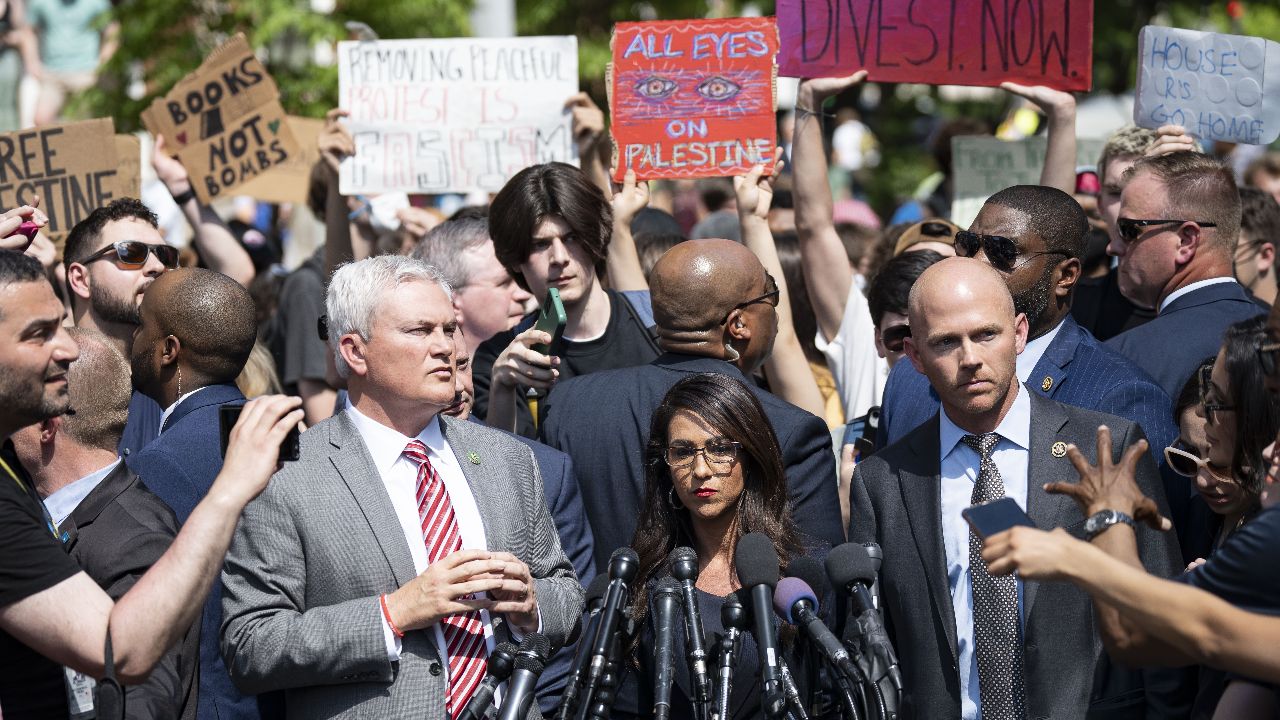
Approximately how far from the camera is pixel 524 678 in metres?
4.31

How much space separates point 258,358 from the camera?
8078mm

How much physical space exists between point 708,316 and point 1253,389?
2.16 metres

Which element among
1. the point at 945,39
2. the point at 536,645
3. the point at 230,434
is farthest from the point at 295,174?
the point at 536,645

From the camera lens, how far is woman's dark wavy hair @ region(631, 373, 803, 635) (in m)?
5.25

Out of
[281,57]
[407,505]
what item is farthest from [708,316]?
[281,57]

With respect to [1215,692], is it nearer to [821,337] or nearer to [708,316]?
[708,316]

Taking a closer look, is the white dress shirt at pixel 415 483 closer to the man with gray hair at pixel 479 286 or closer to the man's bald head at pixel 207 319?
the man's bald head at pixel 207 319

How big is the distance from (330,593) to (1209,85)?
5.42 m

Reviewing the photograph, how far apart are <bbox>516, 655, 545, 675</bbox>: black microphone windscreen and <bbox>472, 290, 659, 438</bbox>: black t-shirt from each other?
2293 mm

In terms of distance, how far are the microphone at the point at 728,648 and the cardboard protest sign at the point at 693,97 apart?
12.2 feet

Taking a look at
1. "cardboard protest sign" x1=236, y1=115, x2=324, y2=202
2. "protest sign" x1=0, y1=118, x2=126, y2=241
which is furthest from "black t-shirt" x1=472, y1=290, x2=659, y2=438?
"cardboard protest sign" x1=236, y1=115, x2=324, y2=202

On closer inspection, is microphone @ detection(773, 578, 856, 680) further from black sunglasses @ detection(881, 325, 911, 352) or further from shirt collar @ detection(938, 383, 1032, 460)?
black sunglasses @ detection(881, 325, 911, 352)

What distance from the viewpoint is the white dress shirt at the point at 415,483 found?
493 cm

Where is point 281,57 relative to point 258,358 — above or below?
above
